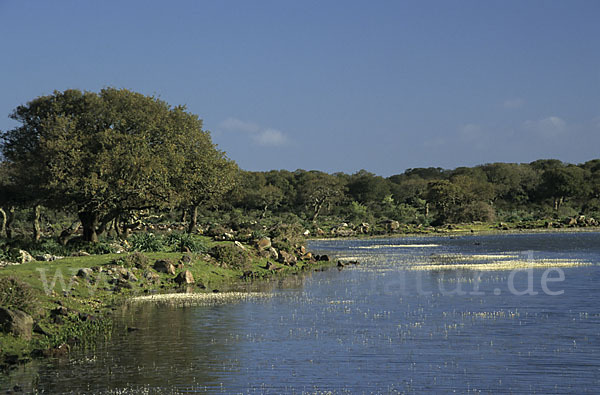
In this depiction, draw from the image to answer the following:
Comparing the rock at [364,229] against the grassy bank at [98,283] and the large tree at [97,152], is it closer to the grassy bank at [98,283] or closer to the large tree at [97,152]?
the grassy bank at [98,283]

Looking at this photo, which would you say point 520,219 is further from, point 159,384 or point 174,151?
point 159,384

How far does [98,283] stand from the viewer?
3412cm

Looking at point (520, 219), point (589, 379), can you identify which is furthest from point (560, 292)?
point (520, 219)

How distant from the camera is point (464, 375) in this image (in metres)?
17.6

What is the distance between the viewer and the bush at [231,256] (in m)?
46.1

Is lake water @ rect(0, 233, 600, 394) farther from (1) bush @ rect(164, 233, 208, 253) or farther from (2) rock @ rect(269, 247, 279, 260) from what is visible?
(2) rock @ rect(269, 247, 279, 260)

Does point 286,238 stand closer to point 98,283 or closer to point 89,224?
point 89,224

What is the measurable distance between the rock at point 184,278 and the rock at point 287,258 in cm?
1316

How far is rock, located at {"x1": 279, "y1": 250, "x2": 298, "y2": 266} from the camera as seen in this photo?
2041 inches

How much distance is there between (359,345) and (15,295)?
1137cm

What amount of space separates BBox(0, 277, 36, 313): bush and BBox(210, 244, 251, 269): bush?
22182 millimetres

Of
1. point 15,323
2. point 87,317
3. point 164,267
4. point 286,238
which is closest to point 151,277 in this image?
point 164,267

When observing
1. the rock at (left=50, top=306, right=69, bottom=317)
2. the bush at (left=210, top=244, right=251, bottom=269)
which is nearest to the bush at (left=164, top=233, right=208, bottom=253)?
the bush at (left=210, top=244, right=251, bottom=269)

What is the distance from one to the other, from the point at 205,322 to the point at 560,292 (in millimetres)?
16738
